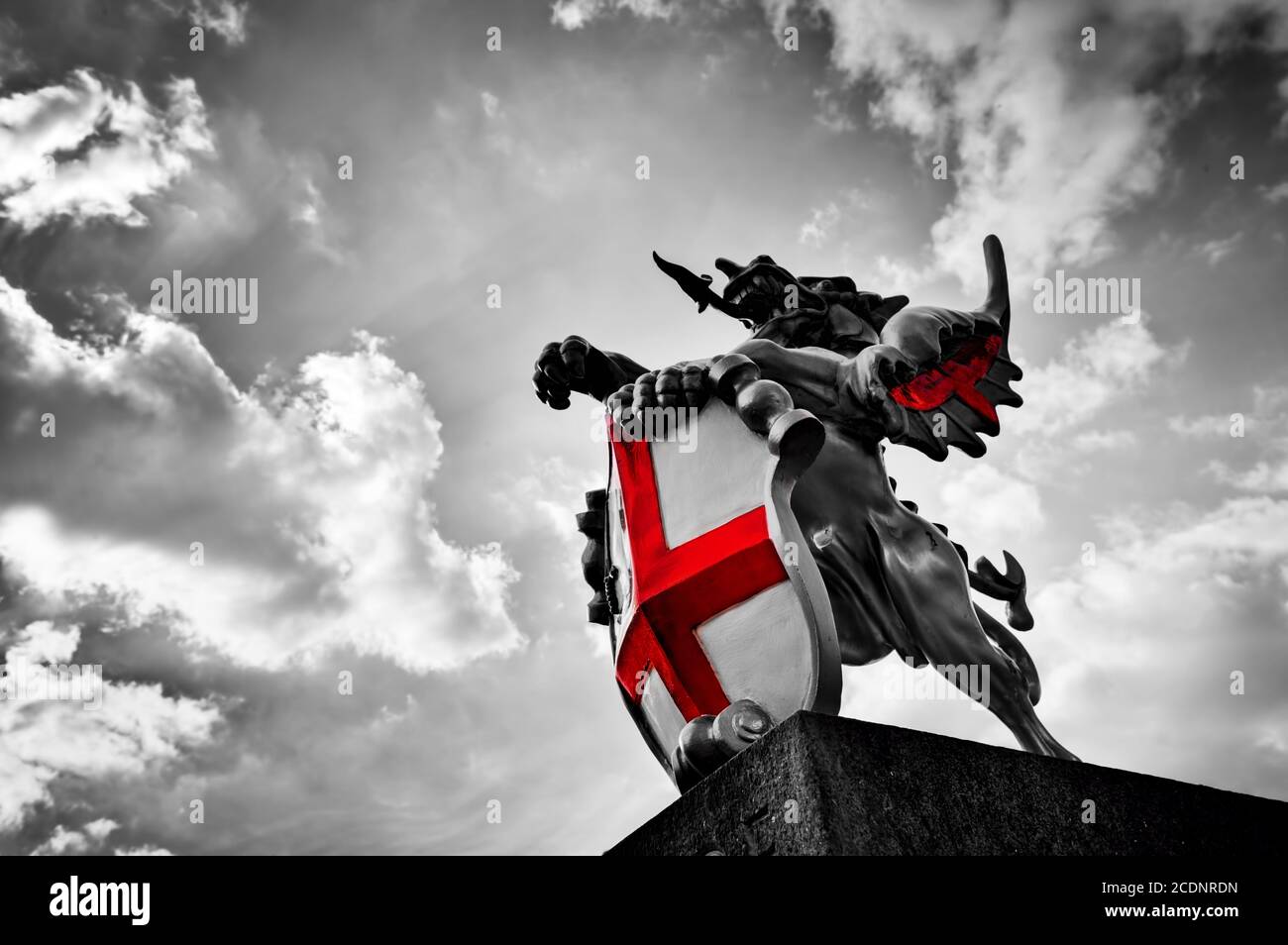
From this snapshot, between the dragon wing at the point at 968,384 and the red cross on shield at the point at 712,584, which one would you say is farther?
the dragon wing at the point at 968,384

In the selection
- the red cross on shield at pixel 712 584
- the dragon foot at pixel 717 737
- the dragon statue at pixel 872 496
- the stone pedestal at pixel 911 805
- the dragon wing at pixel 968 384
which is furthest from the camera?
the dragon wing at pixel 968 384

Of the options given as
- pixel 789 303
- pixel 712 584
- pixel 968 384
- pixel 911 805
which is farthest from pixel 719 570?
pixel 968 384

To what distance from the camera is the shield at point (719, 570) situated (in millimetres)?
3832

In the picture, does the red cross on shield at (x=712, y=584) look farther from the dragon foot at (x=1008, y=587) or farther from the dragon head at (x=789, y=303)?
the dragon foot at (x=1008, y=587)

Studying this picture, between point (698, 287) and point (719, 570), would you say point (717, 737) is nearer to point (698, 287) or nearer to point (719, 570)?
point (719, 570)

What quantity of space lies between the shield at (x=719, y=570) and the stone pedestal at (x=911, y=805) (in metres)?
0.67

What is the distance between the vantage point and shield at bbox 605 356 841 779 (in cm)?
383

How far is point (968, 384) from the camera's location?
5.90 metres

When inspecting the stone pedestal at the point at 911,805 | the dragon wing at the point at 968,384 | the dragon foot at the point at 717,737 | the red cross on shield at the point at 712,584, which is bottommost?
the stone pedestal at the point at 911,805

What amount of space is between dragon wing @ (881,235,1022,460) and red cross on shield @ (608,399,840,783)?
134 cm

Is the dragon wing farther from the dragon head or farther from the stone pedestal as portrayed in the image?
the stone pedestal

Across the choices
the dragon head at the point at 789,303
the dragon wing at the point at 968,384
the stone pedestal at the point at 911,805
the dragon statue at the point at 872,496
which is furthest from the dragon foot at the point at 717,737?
the dragon head at the point at 789,303
